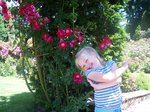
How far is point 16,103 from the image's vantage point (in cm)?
676

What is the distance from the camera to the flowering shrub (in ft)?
17.6

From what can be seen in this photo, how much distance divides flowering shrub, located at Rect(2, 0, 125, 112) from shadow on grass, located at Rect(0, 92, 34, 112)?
0.36 m

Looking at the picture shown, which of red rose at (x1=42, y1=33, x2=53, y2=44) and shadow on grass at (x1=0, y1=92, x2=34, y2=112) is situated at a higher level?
red rose at (x1=42, y1=33, x2=53, y2=44)

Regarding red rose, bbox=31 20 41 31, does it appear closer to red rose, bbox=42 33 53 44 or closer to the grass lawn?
red rose, bbox=42 33 53 44

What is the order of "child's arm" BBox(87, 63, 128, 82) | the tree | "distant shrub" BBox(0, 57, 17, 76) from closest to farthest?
1. "child's arm" BBox(87, 63, 128, 82)
2. "distant shrub" BBox(0, 57, 17, 76)
3. the tree

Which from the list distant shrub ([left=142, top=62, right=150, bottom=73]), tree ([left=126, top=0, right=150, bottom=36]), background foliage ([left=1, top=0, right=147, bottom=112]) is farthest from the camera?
tree ([left=126, top=0, right=150, bottom=36])

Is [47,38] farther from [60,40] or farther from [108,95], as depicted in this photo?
[108,95]

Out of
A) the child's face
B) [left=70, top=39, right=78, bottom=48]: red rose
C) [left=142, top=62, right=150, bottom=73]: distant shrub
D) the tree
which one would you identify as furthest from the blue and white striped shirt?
the tree

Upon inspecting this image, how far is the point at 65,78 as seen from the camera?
5.44m

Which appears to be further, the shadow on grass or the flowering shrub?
the shadow on grass

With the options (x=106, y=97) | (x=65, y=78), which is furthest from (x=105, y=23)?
(x=106, y=97)

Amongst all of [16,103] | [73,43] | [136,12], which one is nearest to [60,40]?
[73,43]

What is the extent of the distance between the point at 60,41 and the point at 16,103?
2145mm

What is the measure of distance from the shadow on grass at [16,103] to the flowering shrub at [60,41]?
1.17ft
